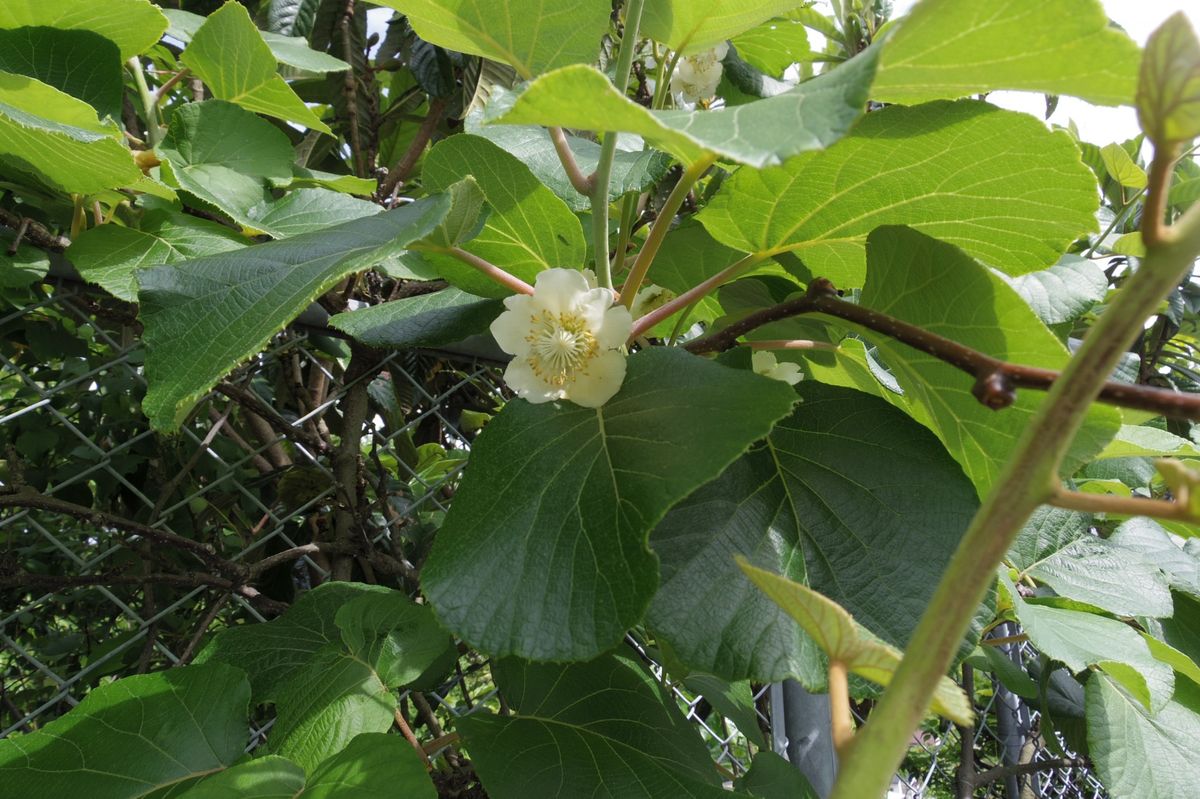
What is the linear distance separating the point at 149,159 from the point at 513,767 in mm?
776

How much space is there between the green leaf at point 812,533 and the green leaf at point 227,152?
0.61m

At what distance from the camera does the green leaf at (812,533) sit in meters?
0.55

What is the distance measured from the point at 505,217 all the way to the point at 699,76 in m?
0.56

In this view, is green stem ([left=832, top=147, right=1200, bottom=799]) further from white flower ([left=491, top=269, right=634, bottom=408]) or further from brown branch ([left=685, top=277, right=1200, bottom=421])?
white flower ([left=491, top=269, right=634, bottom=408])

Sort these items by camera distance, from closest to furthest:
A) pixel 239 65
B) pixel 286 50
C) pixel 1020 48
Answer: pixel 1020 48
pixel 239 65
pixel 286 50

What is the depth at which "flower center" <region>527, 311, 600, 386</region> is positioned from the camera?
0.63 metres

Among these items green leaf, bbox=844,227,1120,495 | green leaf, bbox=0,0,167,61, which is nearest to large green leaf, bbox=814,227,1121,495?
green leaf, bbox=844,227,1120,495

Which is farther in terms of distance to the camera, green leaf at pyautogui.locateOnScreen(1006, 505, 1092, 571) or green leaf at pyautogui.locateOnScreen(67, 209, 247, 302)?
green leaf at pyautogui.locateOnScreen(1006, 505, 1092, 571)

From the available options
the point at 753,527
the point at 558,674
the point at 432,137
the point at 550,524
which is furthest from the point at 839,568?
the point at 432,137

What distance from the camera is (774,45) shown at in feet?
4.02

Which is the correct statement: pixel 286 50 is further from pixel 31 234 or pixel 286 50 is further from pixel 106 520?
pixel 106 520

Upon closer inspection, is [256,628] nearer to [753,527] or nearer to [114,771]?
[114,771]

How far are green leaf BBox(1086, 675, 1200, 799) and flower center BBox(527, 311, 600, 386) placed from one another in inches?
28.9

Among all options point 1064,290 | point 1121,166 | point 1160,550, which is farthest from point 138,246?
point 1121,166
